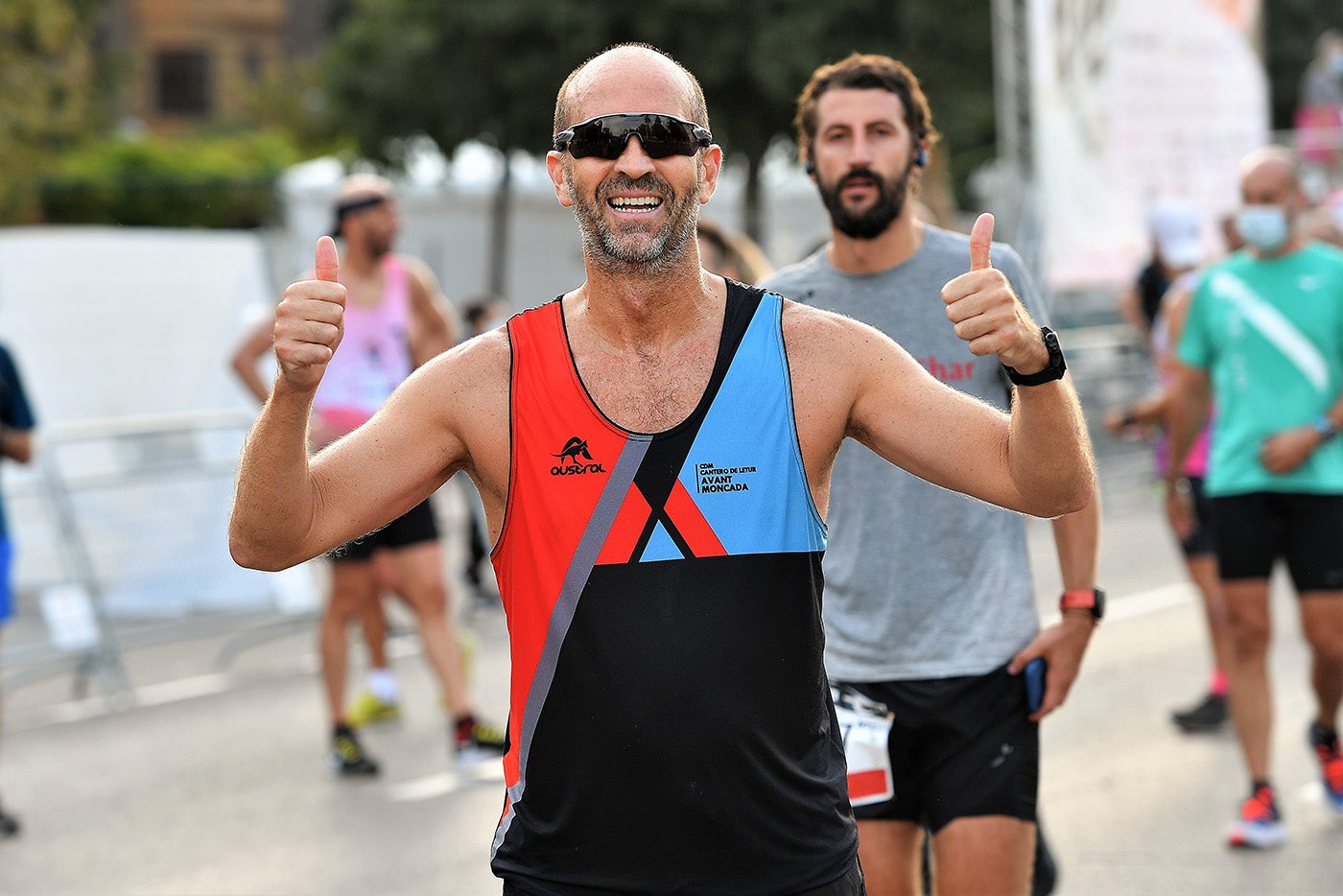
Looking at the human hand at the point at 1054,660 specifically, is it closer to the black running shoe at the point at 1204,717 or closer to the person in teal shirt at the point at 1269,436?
the person in teal shirt at the point at 1269,436

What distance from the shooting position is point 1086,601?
4.12 meters

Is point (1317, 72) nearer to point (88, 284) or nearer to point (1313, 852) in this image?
point (88, 284)

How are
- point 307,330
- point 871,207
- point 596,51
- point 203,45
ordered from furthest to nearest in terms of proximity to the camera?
1. point 203,45
2. point 596,51
3. point 871,207
4. point 307,330

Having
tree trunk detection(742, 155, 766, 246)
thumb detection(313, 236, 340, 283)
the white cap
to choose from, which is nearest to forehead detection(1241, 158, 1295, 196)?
the white cap

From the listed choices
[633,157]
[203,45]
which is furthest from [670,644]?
[203,45]

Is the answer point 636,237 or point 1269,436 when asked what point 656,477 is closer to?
point 636,237

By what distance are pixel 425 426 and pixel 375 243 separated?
496 centimetres

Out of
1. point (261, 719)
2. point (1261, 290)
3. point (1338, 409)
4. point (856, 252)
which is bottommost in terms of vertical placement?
point (261, 719)

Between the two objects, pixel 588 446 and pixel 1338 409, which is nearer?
pixel 588 446

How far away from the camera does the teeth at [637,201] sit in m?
2.87

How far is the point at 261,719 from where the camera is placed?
861 centimetres

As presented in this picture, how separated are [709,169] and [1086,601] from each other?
164 cm

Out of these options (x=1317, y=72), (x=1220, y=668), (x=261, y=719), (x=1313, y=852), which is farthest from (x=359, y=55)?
(x=1313, y=852)

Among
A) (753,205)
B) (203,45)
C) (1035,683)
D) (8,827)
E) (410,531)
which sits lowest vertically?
(8,827)
